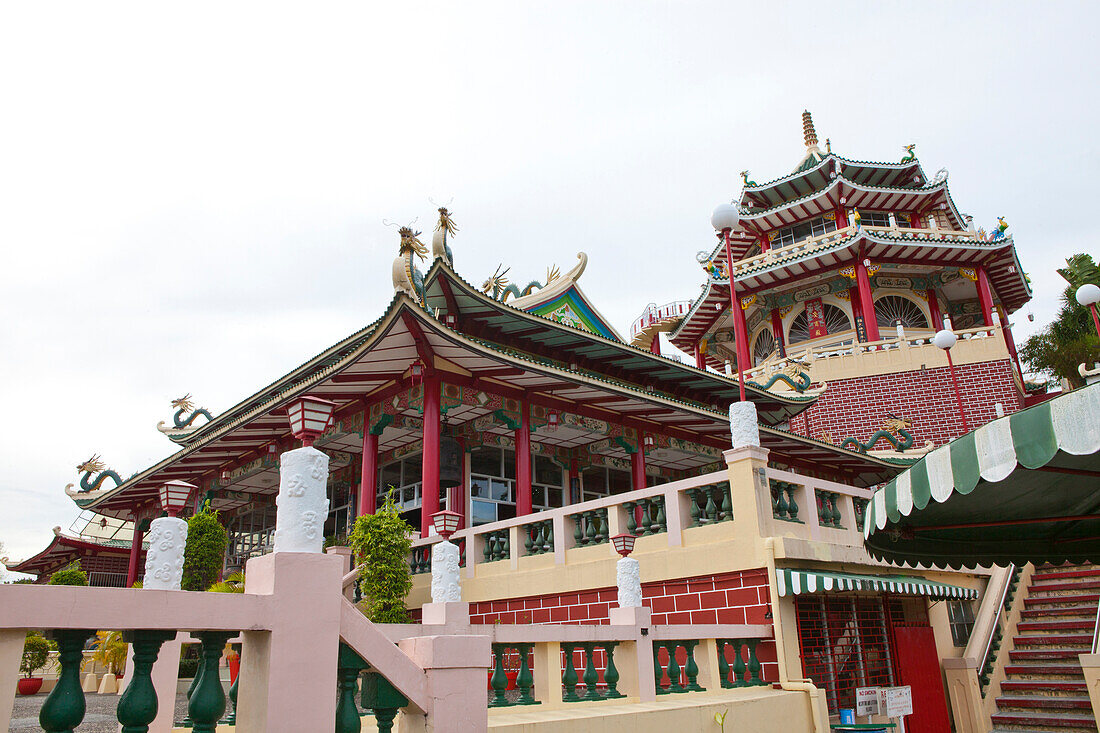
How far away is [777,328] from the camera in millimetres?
31891

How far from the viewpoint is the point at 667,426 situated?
18766 mm

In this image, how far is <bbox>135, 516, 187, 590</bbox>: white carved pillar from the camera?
15.3 ft

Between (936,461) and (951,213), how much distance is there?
3247cm

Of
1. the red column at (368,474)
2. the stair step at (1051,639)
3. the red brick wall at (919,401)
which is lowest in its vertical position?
the stair step at (1051,639)

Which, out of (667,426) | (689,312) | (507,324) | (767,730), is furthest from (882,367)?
(767,730)

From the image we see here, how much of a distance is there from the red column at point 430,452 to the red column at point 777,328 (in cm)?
2076

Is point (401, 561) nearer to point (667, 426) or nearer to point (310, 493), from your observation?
point (310, 493)

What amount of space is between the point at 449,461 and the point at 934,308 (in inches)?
928

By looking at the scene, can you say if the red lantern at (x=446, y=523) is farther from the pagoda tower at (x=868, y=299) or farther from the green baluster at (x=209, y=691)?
the pagoda tower at (x=868, y=299)

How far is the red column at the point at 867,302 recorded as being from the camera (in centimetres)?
2852

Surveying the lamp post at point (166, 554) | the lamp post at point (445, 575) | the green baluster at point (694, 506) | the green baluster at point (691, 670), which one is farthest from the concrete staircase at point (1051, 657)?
the lamp post at point (166, 554)

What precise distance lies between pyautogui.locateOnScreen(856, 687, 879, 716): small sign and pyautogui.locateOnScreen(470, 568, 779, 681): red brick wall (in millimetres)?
945

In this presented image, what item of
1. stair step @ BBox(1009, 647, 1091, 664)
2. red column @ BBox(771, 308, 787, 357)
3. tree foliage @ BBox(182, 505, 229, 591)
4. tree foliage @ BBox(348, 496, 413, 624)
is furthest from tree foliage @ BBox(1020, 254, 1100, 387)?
tree foliage @ BBox(182, 505, 229, 591)

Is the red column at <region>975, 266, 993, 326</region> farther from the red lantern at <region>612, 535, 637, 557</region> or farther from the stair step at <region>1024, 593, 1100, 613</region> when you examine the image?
the red lantern at <region>612, 535, 637, 557</region>
